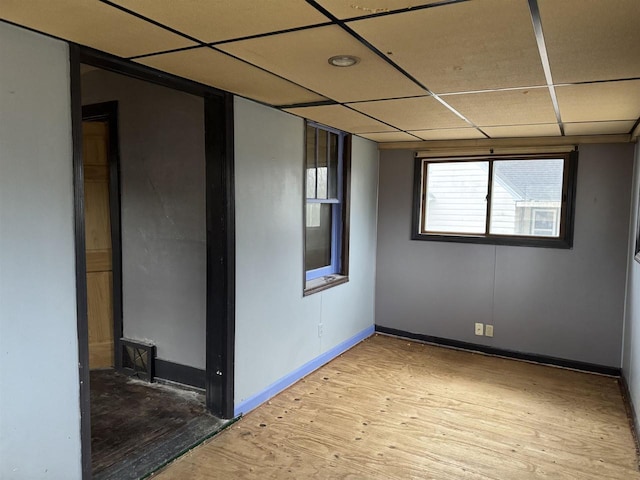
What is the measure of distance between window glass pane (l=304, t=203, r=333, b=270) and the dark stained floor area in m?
1.52

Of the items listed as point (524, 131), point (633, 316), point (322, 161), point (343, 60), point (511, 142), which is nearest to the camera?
point (343, 60)

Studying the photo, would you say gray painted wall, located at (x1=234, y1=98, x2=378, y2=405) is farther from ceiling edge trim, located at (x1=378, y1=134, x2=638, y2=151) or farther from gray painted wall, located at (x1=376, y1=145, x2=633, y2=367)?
ceiling edge trim, located at (x1=378, y1=134, x2=638, y2=151)

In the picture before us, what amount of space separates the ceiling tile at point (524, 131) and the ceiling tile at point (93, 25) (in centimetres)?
276

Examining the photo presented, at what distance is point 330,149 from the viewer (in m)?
4.24

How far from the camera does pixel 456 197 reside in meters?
4.71

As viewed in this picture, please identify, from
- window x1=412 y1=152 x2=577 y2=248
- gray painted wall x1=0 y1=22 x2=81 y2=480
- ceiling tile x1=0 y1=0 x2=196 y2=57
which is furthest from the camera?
window x1=412 y1=152 x2=577 y2=248

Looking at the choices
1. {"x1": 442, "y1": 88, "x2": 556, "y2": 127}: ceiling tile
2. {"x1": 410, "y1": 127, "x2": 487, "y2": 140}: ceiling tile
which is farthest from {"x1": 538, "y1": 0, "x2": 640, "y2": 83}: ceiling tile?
{"x1": 410, "y1": 127, "x2": 487, "y2": 140}: ceiling tile

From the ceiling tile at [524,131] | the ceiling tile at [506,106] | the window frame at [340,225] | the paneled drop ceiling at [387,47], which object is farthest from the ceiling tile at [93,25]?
the ceiling tile at [524,131]

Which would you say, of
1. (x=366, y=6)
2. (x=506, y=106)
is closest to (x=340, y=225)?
(x=506, y=106)

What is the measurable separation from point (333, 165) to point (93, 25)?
277 centimetres

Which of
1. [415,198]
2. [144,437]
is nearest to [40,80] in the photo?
[144,437]

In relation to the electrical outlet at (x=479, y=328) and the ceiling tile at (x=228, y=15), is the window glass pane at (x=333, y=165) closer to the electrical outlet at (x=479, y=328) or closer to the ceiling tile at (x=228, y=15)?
the electrical outlet at (x=479, y=328)

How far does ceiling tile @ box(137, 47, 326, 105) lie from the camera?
2.13m

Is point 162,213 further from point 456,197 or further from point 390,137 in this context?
point 456,197
